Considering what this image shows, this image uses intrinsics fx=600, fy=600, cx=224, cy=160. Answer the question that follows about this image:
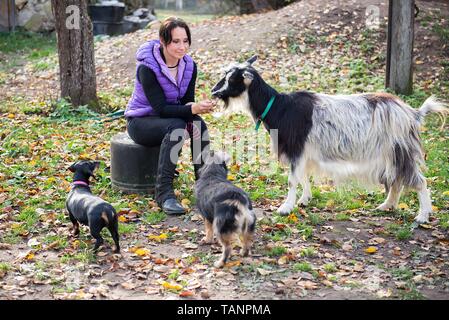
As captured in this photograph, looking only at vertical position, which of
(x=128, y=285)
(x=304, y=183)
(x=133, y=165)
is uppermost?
(x=133, y=165)

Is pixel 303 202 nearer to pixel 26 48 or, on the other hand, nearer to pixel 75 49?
pixel 75 49

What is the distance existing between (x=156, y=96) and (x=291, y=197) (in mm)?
1669

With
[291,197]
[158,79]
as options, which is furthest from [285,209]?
[158,79]

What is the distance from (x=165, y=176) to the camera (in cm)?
598

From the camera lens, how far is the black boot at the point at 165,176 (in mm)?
5930

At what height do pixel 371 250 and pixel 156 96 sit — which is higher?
pixel 156 96

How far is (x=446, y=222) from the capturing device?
5.64 metres

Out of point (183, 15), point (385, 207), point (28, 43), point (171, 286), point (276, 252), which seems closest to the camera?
A: point (171, 286)

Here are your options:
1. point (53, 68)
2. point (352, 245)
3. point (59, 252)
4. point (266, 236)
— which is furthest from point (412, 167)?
point (53, 68)

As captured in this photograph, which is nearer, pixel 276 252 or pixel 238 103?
pixel 276 252

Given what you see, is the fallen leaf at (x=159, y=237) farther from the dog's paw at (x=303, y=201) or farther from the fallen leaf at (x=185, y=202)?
the dog's paw at (x=303, y=201)

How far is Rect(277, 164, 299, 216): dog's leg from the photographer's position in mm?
5840

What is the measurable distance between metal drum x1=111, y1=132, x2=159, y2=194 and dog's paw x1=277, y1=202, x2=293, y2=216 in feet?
4.72

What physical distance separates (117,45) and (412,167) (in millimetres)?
9523
